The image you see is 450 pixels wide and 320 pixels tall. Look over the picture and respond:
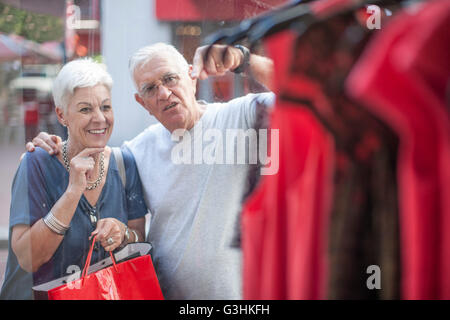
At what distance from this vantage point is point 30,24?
1.77 m

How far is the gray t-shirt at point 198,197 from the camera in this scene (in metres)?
1.77

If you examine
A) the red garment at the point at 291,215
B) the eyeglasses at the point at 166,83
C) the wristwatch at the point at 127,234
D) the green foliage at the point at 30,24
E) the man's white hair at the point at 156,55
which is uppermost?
the green foliage at the point at 30,24

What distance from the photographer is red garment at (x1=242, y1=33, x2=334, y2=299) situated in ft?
3.02

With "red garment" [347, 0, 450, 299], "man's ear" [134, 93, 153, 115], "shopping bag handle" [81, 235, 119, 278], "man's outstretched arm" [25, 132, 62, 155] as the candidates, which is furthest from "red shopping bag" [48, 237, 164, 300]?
"red garment" [347, 0, 450, 299]

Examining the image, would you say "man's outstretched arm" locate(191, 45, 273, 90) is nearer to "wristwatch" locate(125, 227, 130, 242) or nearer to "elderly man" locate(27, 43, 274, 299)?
"elderly man" locate(27, 43, 274, 299)

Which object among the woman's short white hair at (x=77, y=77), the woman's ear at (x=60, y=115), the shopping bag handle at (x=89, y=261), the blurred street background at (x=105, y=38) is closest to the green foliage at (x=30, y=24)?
the blurred street background at (x=105, y=38)

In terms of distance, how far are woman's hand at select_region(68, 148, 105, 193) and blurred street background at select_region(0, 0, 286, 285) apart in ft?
0.33

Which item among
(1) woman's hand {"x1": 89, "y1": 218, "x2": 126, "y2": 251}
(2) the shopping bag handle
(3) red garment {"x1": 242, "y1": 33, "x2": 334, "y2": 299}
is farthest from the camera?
(1) woman's hand {"x1": 89, "y1": 218, "x2": 126, "y2": 251}

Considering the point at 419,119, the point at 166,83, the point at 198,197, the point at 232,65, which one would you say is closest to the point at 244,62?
the point at 232,65

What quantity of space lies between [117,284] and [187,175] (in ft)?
1.51

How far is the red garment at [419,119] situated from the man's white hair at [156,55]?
38.8 inches

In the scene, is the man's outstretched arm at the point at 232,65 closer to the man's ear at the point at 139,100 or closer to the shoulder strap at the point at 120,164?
the man's ear at the point at 139,100

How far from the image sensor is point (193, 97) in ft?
5.78

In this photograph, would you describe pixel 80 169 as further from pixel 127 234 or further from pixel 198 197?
pixel 198 197
